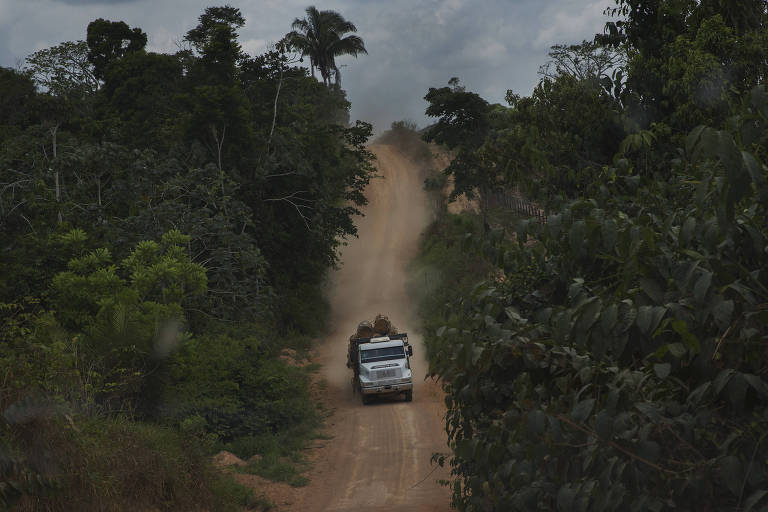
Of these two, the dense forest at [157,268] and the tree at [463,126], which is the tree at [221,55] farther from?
the tree at [463,126]

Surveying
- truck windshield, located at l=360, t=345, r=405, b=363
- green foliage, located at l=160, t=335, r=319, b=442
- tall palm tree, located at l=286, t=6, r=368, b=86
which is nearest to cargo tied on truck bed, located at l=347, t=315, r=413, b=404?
truck windshield, located at l=360, t=345, r=405, b=363

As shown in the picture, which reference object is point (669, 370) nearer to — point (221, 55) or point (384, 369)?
point (384, 369)

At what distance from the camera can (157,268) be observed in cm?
1562

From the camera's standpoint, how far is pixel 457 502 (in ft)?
22.6

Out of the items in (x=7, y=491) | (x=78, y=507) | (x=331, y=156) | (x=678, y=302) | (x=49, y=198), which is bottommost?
(x=78, y=507)

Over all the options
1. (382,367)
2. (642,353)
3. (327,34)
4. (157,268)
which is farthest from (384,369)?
(327,34)

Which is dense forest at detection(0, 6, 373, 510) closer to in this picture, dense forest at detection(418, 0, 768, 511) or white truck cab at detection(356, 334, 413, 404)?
white truck cab at detection(356, 334, 413, 404)

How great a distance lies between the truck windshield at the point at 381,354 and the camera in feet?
78.0

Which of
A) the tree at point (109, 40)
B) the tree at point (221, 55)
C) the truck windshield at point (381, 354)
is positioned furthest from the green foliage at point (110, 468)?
the tree at point (109, 40)

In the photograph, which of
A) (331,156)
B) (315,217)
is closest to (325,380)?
(315,217)

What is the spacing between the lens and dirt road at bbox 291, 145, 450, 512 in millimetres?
14117

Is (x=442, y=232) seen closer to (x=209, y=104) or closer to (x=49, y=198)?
(x=209, y=104)

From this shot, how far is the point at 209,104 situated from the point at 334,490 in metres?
15.7

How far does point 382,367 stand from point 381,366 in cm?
10
